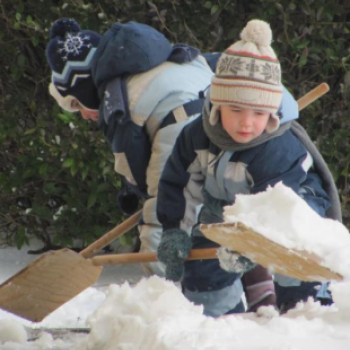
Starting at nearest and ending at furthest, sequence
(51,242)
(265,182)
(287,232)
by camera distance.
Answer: (287,232)
(265,182)
(51,242)

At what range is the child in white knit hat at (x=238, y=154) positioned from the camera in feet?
12.4

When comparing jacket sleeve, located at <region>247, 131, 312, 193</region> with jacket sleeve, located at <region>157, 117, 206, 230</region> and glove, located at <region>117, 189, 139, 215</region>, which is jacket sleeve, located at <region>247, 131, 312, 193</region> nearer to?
jacket sleeve, located at <region>157, 117, 206, 230</region>

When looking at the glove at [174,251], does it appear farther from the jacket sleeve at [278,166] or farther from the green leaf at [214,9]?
the green leaf at [214,9]

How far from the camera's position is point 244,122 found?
3.77m

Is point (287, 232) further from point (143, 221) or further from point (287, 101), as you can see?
point (143, 221)

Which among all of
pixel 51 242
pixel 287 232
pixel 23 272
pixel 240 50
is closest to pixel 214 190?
pixel 240 50

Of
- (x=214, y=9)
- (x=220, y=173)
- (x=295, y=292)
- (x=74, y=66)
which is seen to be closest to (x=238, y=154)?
(x=220, y=173)

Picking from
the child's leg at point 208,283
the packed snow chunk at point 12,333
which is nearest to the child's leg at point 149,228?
the child's leg at point 208,283

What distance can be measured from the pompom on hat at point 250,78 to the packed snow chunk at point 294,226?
2.96 ft

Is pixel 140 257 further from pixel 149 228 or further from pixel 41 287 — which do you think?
pixel 149 228

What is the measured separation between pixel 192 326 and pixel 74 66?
228 cm

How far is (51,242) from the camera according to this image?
6281 mm

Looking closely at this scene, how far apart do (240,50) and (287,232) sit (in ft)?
4.02

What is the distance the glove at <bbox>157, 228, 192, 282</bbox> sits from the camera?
12.8 feet
